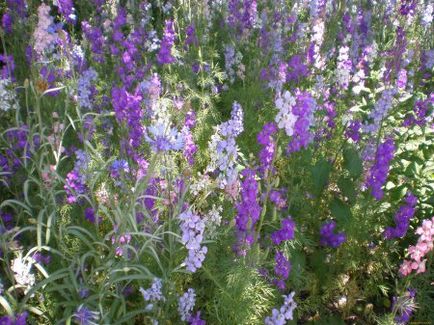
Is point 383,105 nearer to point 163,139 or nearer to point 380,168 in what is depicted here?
point 380,168

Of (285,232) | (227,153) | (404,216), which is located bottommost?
(404,216)

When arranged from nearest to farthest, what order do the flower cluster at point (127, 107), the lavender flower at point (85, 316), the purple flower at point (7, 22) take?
1. the lavender flower at point (85, 316)
2. the flower cluster at point (127, 107)
3. the purple flower at point (7, 22)

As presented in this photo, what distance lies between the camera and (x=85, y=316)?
1.69 m

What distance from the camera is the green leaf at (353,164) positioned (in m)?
2.54

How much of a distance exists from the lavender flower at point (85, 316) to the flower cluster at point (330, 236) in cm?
128

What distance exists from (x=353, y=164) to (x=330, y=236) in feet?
Answer: 1.30

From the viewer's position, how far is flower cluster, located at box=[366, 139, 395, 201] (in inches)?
94.9

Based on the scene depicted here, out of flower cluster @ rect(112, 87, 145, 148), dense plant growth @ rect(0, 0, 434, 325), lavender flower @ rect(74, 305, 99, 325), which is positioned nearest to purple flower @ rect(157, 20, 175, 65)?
dense plant growth @ rect(0, 0, 434, 325)

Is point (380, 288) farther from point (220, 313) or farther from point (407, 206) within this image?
point (220, 313)

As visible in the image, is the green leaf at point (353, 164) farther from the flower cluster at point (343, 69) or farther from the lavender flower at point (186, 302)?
the lavender flower at point (186, 302)

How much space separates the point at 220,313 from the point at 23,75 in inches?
102

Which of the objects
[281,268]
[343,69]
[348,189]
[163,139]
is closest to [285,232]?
[281,268]

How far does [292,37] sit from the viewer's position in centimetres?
435

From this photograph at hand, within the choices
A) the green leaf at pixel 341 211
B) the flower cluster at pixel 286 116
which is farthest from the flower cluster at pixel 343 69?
the flower cluster at pixel 286 116
